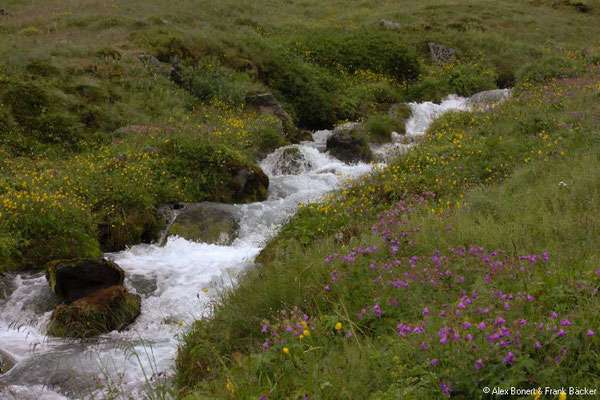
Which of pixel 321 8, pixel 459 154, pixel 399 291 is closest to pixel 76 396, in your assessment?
pixel 399 291

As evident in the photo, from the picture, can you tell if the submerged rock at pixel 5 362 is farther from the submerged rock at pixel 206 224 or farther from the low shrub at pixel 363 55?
the low shrub at pixel 363 55

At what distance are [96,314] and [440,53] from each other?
22.1 metres

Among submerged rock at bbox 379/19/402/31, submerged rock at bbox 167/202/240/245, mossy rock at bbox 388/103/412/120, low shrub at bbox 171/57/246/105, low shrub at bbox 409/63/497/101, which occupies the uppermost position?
submerged rock at bbox 379/19/402/31

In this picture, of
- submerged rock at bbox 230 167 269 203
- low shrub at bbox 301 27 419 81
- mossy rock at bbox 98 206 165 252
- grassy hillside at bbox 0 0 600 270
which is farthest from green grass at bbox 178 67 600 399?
low shrub at bbox 301 27 419 81

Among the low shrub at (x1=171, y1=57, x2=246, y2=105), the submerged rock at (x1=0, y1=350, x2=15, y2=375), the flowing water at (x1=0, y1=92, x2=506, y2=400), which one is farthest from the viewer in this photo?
the low shrub at (x1=171, y1=57, x2=246, y2=105)

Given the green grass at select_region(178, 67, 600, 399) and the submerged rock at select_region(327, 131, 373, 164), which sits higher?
the green grass at select_region(178, 67, 600, 399)

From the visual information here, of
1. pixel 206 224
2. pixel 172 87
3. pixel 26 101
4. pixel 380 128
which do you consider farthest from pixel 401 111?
pixel 26 101

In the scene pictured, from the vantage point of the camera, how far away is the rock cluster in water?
20.3ft

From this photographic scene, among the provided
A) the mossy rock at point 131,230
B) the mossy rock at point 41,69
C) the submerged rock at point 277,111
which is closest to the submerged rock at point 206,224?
the mossy rock at point 131,230

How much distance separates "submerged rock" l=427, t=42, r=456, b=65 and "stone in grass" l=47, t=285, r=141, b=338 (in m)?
20.8

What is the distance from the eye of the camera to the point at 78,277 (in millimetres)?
7109

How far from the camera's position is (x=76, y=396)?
15.7 ft

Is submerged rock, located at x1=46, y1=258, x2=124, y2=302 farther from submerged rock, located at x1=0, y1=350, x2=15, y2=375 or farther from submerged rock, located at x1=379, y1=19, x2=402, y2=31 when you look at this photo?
submerged rock, located at x1=379, y1=19, x2=402, y2=31

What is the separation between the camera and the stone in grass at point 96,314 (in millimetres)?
6145
